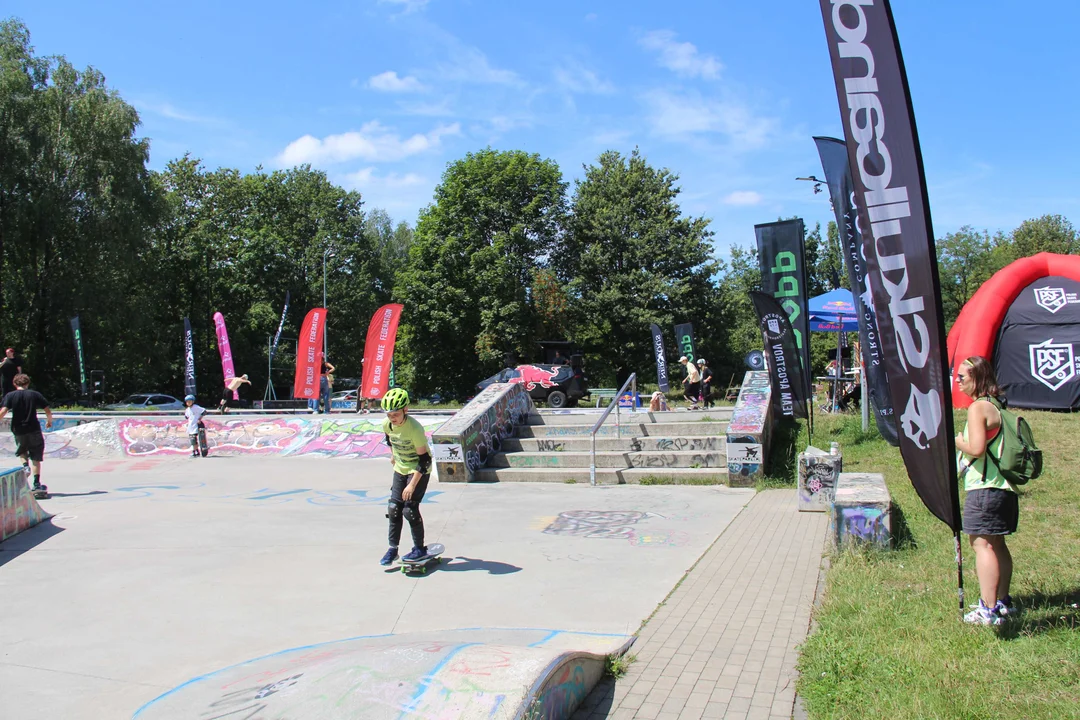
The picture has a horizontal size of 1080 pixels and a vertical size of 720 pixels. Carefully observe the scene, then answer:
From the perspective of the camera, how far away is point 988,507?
4.18 metres

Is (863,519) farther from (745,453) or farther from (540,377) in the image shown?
(540,377)

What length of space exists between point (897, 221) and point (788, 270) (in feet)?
26.4

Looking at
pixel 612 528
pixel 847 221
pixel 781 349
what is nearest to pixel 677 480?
pixel 781 349

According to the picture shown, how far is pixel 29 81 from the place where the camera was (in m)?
31.6

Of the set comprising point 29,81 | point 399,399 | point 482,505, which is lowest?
point 482,505

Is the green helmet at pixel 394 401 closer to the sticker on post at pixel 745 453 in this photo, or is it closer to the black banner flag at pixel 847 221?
the sticker on post at pixel 745 453

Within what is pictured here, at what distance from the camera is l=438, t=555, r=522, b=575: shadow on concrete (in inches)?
251

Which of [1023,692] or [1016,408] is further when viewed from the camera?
[1016,408]

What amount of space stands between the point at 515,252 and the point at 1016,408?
97.5ft

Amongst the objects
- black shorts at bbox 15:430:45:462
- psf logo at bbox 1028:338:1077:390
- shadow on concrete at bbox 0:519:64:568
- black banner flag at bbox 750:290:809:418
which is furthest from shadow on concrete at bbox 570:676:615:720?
psf logo at bbox 1028:338:1077:390

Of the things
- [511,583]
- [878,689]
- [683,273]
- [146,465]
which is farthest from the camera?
[683,273]

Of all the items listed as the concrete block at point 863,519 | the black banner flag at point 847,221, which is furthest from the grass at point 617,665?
the black banner flag at point 847,221

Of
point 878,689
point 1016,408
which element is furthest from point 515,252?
point 878,689

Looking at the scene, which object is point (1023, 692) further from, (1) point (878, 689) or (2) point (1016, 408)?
(2) point (1016, 408)
